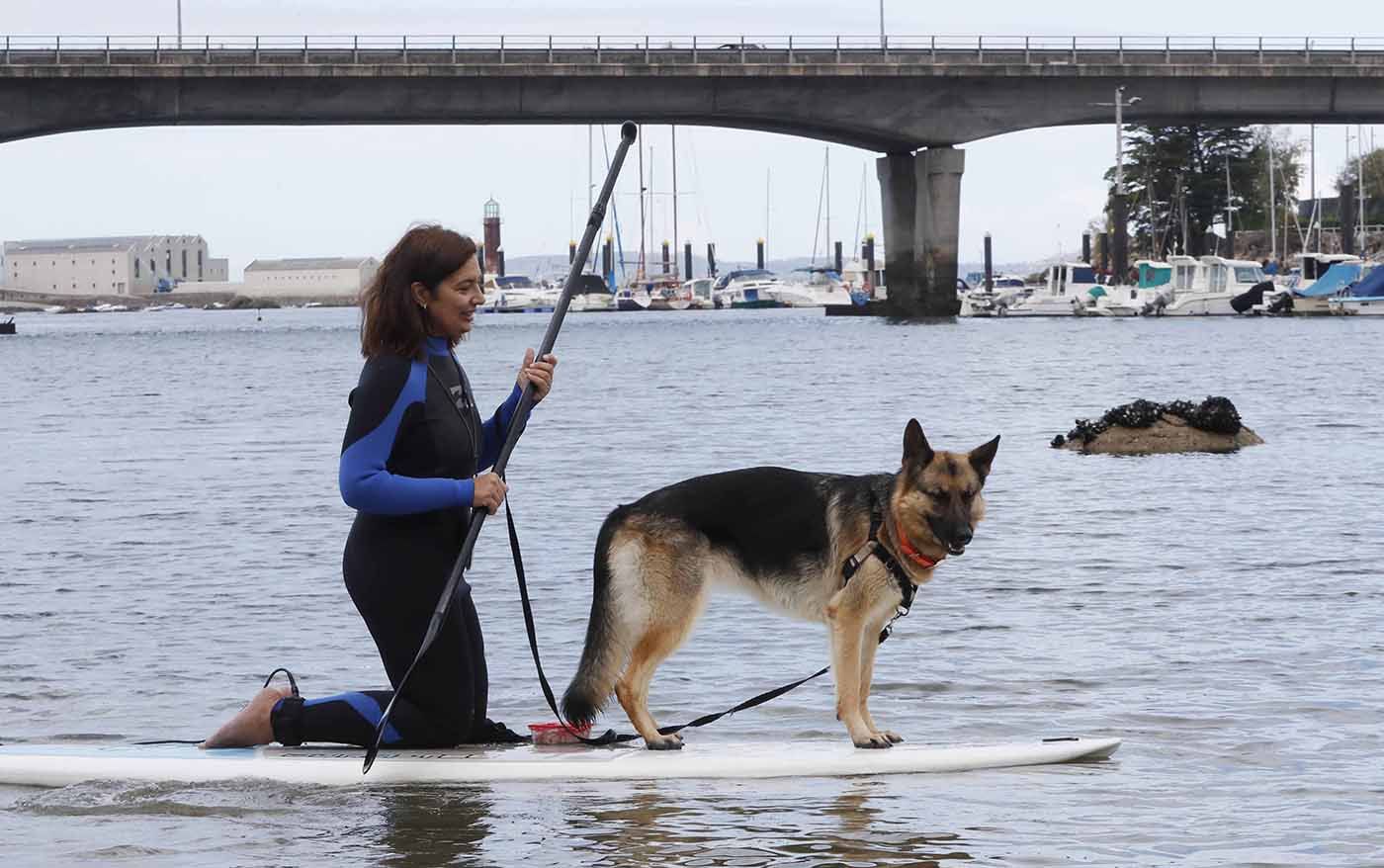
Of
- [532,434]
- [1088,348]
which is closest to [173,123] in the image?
[1088,348]

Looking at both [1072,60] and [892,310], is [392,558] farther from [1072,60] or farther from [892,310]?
[892,310]

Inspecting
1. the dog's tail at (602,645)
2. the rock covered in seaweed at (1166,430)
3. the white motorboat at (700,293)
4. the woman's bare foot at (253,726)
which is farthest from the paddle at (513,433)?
the white motorboat at (700,293)

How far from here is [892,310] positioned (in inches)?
3679

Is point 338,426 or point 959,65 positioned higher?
point 959,65

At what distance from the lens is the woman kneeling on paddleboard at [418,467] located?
716cm

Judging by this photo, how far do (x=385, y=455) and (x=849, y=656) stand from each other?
2068 millimetres

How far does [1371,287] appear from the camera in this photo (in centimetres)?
8469

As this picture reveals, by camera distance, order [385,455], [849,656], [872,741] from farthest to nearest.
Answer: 1. [872,741]
2. [849,656]
3. [385,455]

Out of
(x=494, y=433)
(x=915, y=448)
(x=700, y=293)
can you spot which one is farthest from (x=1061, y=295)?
(x=494, y=433)

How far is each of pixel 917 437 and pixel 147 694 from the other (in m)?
4.78

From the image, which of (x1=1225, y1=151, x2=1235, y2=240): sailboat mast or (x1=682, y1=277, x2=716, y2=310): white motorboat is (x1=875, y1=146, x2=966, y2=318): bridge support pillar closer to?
(x1=1225, y1=151, x2=1235, y2=240): sailboat mast

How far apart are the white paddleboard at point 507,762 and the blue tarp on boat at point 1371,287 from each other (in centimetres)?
8046

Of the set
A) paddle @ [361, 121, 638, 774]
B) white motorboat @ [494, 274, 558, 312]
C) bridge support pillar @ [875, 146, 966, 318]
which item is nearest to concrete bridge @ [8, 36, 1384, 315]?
bridge support pillar @ [875, 146, 966, 318]

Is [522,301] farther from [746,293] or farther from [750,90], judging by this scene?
[750,90]
